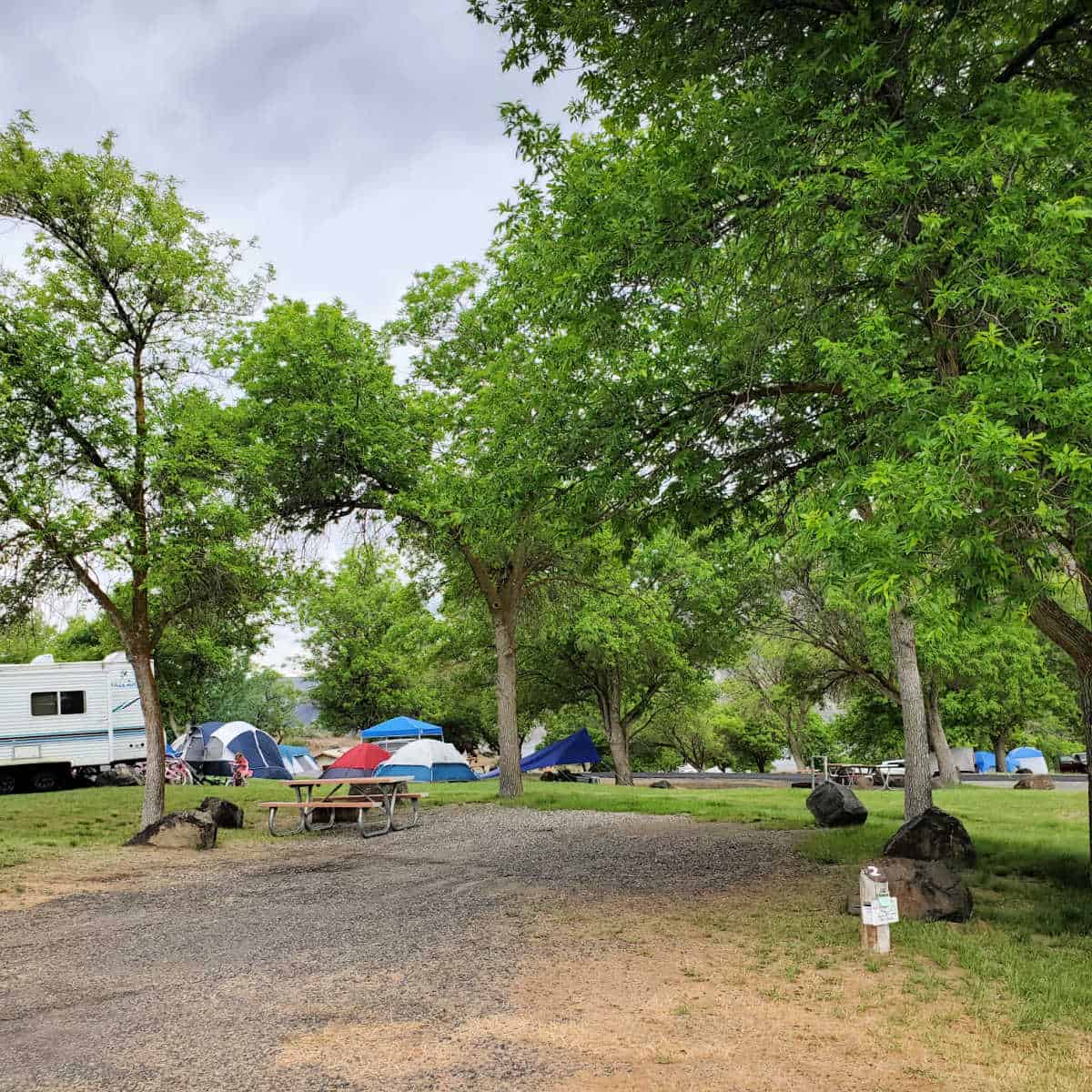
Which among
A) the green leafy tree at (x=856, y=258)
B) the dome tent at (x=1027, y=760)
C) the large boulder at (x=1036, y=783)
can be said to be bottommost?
the dome tent at (x=1027, y=760)

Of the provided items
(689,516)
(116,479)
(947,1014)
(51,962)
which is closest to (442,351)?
(116,479)

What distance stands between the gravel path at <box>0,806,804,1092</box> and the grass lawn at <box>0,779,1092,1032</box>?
5.37 feet

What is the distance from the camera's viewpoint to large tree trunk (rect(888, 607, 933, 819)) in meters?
12.9

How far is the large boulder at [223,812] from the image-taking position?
1443 centimetres

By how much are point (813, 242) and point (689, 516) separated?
300 cm

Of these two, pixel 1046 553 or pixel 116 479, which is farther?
pixel 116 479

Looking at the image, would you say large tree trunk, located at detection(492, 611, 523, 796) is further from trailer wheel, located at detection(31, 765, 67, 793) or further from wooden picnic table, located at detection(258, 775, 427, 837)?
trailer wheel, located at detection(31, 765, 67, 793)

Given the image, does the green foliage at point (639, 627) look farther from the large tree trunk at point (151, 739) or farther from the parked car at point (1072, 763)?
the parked car at point (1072, 763)

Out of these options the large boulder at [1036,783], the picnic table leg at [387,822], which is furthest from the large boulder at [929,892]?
the large boulder at [1036,783]

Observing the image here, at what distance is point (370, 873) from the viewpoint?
33.2 feet

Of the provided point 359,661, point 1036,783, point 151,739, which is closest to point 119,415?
point 151,739

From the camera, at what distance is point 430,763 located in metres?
30.6

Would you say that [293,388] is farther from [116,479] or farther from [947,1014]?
[947,1014]

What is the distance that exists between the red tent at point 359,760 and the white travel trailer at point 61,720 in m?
6.40
